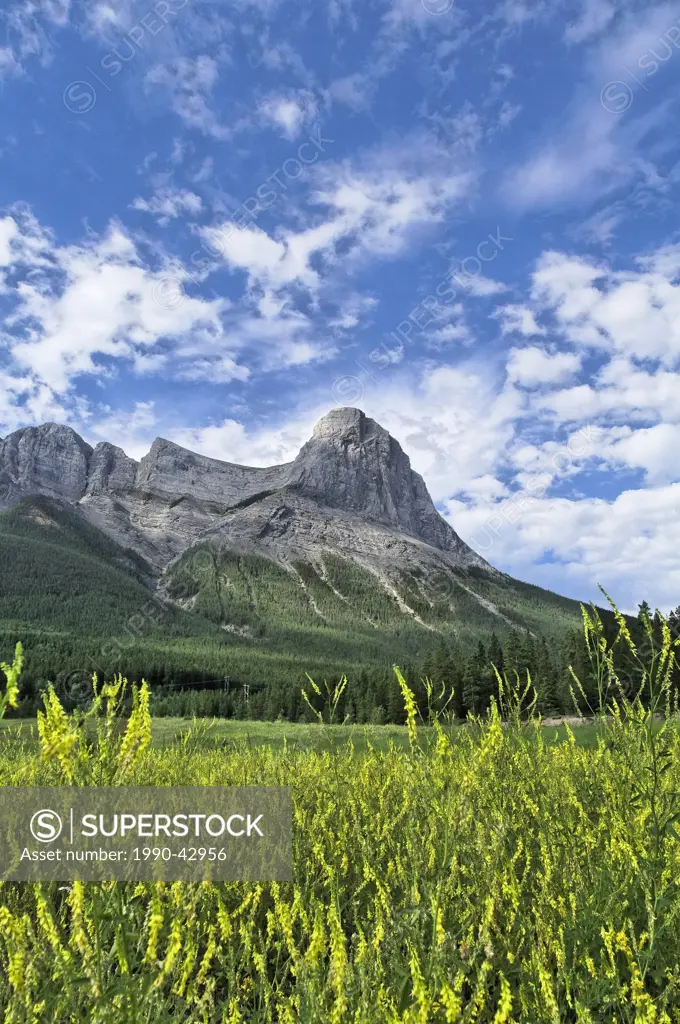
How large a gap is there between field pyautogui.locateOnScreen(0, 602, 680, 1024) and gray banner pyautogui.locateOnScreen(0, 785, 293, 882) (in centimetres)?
16

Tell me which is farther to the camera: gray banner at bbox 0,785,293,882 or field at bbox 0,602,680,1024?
gray banner at bbox 0,785,293,882

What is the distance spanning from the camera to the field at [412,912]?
2494 mm

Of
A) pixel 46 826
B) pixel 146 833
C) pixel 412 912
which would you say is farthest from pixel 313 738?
pixel 412 912

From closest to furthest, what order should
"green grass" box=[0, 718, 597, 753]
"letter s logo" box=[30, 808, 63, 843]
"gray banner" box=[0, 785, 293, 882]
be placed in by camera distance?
"gray banner" box=[0, 785, 293, 882] < "letter s logo" box=[30, 808, 63, 843] < "green grass" box=[0, 718, 597, 753]

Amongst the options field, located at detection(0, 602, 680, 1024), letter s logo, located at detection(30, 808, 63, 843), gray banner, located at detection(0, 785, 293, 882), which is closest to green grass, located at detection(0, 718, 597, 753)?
field, located at detection(0, 602, 680, 1024)

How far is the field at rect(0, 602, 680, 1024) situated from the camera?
8.18 feet

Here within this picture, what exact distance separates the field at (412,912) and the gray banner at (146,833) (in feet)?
0.54

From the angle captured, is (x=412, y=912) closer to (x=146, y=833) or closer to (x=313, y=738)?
(x=146, y=833)

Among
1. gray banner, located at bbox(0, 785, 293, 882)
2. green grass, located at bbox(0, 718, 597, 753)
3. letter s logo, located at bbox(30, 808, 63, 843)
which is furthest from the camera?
green grass, located at bbox(0, 718, 597, 753)

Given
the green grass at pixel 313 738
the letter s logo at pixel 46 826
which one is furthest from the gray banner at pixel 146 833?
the green grass at pixel 313 738

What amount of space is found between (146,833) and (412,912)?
2.98 m

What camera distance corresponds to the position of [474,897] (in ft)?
13.7

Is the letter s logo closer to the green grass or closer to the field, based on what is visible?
the field

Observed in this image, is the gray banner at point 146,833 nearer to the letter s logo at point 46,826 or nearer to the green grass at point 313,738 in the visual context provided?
the letter s logo at point 46,826
